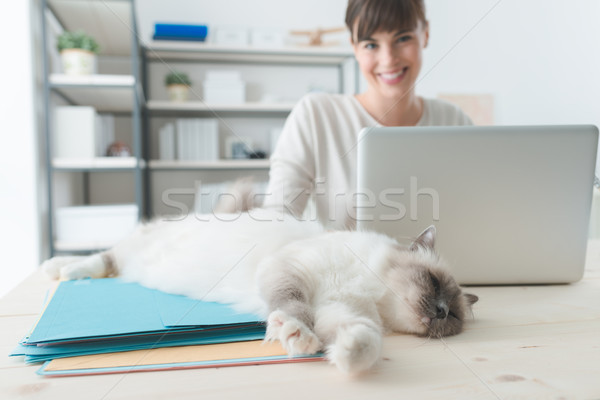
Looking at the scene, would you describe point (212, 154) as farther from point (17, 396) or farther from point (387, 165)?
point (17, 396)

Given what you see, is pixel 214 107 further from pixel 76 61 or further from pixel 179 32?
pixel 76 61

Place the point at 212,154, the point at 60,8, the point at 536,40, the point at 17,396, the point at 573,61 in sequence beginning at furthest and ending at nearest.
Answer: the point at 212,154 → the point at 60,8 → the point at 536,40 → the point at 573,61 → the point at 17,396

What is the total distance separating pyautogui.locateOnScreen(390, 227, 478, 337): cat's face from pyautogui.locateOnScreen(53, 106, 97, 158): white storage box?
2324 mm

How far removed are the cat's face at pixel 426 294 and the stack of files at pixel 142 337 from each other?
0.74ft

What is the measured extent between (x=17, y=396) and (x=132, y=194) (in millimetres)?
3087

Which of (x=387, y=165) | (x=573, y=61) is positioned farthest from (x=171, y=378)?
Answer: (x=573, y=61)

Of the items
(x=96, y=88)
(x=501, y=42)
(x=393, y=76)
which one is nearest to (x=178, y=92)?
(x=96, y=88)

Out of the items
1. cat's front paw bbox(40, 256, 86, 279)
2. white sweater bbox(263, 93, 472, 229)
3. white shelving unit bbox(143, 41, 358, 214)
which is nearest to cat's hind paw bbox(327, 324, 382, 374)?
cat's front paw bbox(40, 256, 86, 279)

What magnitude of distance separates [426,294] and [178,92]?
281 centimetres

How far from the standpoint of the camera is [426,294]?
2.38 feet

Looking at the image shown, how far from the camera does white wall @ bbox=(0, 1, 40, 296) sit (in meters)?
2.28

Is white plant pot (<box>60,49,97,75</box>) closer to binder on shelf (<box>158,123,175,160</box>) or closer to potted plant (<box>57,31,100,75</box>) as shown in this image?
potted plant (<box>57,31,100,75</box>)

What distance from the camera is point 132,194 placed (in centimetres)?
333

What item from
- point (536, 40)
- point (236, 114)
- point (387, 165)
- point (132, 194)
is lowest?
point (132, 194)
